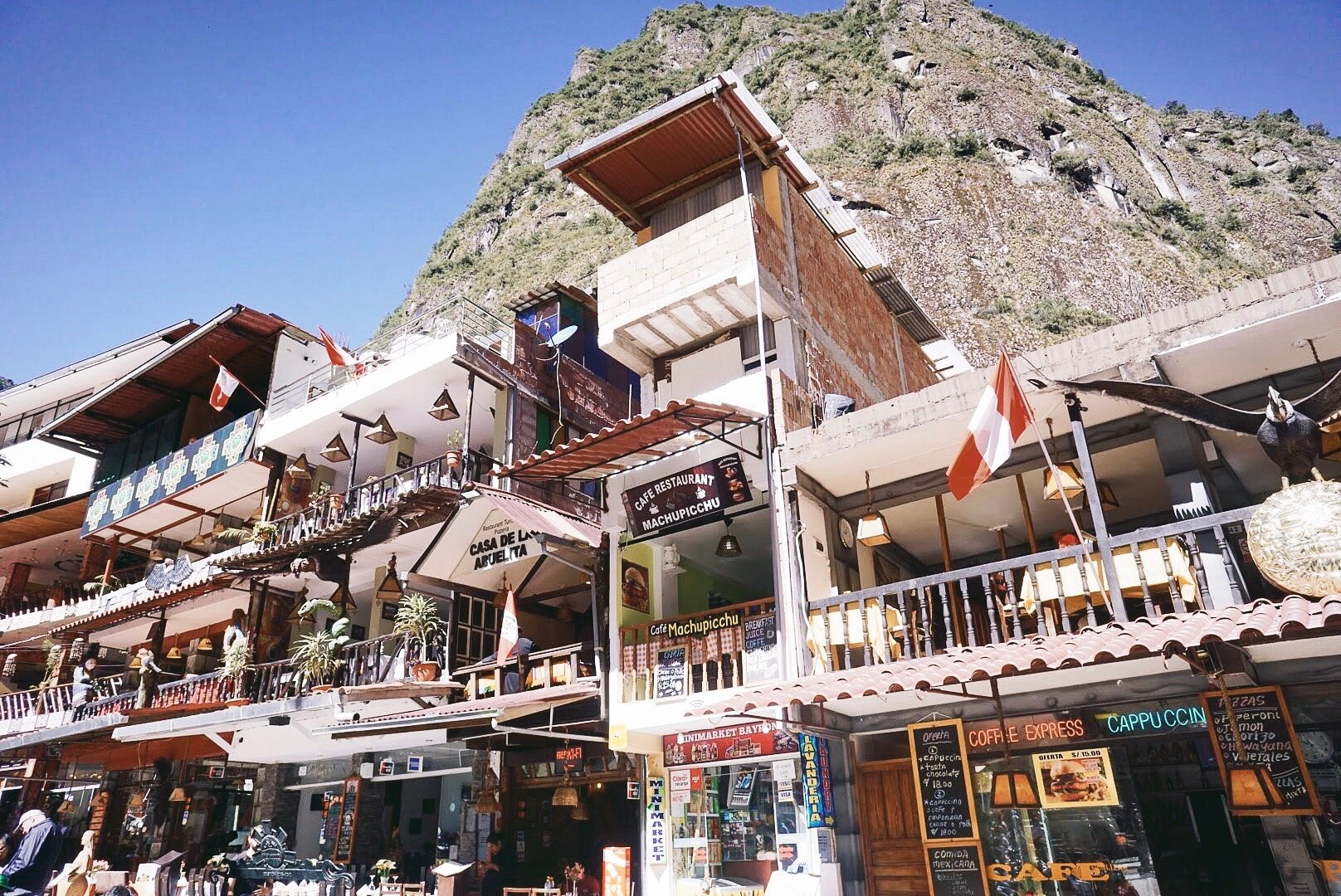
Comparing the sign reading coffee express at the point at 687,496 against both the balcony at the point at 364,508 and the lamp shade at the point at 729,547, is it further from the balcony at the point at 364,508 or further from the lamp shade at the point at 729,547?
the balcony at the point at 364,508

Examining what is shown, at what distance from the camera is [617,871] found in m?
12.8

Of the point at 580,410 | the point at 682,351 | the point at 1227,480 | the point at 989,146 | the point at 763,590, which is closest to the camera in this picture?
the point at 1227,480

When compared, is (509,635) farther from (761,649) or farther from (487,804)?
(761,649)

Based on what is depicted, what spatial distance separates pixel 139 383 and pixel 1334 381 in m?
27.4

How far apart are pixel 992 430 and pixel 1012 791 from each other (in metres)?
4.04

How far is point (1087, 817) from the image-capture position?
383 inches

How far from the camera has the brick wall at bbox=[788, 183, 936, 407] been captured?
15.9m

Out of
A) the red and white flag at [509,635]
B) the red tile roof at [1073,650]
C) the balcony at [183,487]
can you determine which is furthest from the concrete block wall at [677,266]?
the balcony at [183,487]

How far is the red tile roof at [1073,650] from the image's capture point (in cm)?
671

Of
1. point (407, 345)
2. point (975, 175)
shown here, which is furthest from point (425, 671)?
point (975, 175)

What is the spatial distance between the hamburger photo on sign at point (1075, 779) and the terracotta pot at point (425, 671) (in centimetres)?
975

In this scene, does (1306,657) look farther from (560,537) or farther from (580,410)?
(580,410)

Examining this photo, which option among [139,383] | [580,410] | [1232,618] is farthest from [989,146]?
[1232,618]

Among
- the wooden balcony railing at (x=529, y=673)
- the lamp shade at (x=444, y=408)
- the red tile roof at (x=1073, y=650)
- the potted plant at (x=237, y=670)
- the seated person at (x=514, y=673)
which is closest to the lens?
the red tile roof at (x=1073, y=650)
